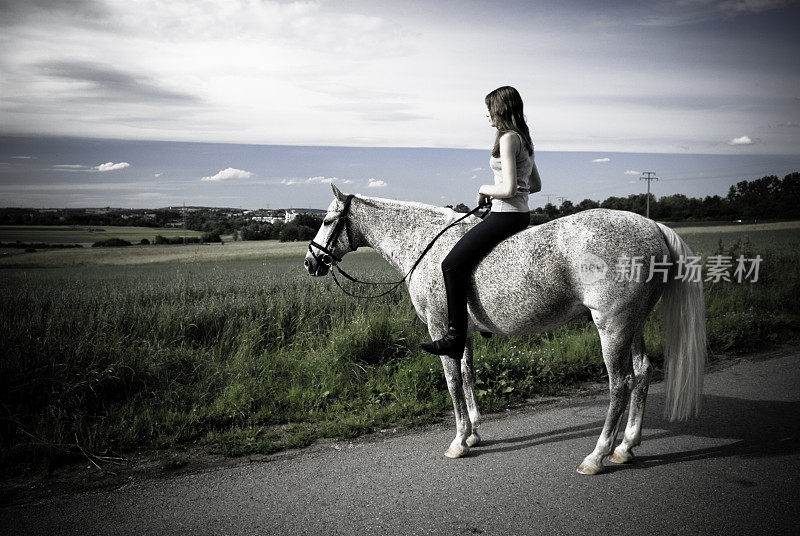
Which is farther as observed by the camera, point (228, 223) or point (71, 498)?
point (228, 223)

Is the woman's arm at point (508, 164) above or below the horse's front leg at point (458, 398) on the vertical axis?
above

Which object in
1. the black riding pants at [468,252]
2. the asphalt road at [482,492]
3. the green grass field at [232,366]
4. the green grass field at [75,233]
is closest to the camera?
the asphalt road at [482,492]

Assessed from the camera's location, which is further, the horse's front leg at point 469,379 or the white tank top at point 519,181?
the horse's front leg at point 469,379

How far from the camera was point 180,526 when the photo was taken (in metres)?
3.06

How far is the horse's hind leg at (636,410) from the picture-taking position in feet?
12.9

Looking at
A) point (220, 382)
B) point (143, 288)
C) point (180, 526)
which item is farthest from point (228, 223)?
point (180, 526)

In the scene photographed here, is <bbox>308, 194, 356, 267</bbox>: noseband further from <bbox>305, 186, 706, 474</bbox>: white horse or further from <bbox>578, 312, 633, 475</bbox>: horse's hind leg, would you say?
<bbox>578, 312, 633, 475</bbox>: horse's hind leg

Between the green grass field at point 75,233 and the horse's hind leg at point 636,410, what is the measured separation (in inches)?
391

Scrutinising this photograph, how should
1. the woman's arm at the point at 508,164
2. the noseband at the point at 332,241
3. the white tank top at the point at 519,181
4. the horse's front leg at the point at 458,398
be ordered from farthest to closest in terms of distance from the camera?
1. the noseband at the point at 332,241
2. the horse's front leg at the point at 458,398
3. the white tank top at the point at 519,181
4. the woman's arm at the point at 508,164

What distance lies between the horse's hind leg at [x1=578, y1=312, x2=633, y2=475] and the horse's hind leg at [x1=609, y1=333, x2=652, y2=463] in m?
0.16

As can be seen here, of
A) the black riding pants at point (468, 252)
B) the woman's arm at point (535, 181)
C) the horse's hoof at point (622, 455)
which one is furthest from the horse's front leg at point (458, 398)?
the woman's arm at point (535, 181)

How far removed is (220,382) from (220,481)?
1.84 metres

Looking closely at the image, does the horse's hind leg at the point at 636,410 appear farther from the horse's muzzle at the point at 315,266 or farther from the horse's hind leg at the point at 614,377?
the horse's muzzle at the point at 315,266

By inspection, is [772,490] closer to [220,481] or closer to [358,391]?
[358,391]
